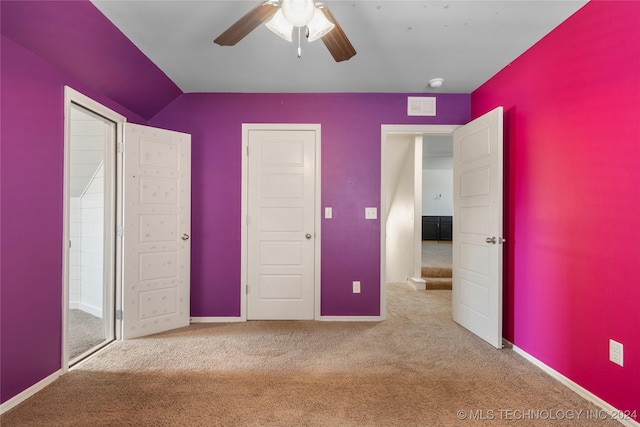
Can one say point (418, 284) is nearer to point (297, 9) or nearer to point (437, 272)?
point (437, 272)

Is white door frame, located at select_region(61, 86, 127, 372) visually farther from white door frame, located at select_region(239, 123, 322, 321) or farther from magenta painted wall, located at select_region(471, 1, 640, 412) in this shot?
magenta painted wall, located at select_region(471, 1, 640, 412)

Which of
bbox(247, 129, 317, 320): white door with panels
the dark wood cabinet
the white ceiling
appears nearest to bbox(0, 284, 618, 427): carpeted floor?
bbox(247, 129, 317, 320): white door with panels

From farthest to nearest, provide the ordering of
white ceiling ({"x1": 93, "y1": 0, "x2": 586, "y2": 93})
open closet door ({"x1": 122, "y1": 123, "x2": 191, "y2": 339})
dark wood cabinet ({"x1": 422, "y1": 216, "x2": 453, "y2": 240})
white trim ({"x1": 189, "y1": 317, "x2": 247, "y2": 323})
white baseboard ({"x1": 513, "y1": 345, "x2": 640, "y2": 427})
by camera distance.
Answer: dark wood cabinet ({"x1": 422, "y1": 216, "x2": 453, "y2": 240}), white trim ({"x1": 189, "y1": 317, "x2": 247, "y2": 323}), open closet door ({"x1": 122, "y1": 123, "x2": 191, "y2": 339}), white ceiling ({"x1": 93, "y1": 0, "x2": 586, "y2": 93}), white baseboard ({"x1": 513, "y1": 345, "x2": 640, "y2": 427})

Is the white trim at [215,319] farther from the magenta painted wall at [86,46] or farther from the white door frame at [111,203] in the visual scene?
the magenta painted wall at [86,46]

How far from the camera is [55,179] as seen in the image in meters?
1.97

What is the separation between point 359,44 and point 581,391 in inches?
109

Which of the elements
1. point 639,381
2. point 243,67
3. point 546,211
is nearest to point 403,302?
point 546,211

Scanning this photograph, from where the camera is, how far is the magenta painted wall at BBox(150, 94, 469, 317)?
310cm

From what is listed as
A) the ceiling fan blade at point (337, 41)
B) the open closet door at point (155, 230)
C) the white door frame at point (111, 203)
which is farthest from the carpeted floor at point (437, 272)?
the white door frame at point (111, 203)

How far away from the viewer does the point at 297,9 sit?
4.43ft

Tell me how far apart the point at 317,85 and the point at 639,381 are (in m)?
3.09

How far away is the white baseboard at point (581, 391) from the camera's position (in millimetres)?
1588

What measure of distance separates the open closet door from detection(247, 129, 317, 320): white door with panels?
25.9 inches

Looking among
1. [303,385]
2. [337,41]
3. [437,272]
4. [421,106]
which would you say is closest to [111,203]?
[303,385]
